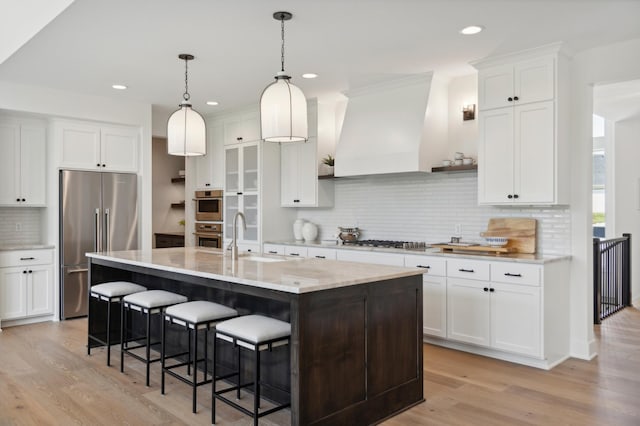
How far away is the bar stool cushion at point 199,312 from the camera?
3180mm

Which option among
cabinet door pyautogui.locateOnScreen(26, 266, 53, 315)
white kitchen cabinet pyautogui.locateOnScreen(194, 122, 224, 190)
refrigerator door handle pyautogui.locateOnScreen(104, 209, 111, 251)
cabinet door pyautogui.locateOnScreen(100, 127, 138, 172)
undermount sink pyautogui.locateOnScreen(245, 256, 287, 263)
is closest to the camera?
undermount sink pyautogui.locateOnScreen(245, 256, 287, 263)

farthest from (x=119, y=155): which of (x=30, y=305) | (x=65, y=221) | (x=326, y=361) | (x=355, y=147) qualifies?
(x=326, y=361)

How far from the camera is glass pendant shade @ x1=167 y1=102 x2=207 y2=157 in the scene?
415 cm

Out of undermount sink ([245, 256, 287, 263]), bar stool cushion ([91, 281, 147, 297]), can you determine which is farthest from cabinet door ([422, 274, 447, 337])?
bar stool cushion ([91, 281, 147, 297])

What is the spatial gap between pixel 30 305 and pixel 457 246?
4.68 meters

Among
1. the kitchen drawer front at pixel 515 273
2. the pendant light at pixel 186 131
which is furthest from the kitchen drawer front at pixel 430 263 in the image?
the pendant light at pixel 186 131

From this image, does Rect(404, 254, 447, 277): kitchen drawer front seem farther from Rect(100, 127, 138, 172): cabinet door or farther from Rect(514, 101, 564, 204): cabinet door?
Rect(100, 127, 138, 172): cabinet door

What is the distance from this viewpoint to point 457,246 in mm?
4641

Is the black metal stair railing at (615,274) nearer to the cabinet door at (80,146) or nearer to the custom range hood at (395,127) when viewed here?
the custom range hood at (395,127)

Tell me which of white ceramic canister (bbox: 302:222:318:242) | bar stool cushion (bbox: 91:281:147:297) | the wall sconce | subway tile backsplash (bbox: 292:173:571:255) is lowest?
bar stool cushion (bbox: 91:281:147:297)

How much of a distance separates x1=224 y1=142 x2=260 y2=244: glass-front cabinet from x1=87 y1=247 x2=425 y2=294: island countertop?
2122 mm

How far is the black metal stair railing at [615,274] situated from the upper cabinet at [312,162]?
11.5ft

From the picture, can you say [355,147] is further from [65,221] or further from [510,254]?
[65,221]

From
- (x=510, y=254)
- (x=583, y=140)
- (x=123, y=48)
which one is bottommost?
(x=510, y=254)
